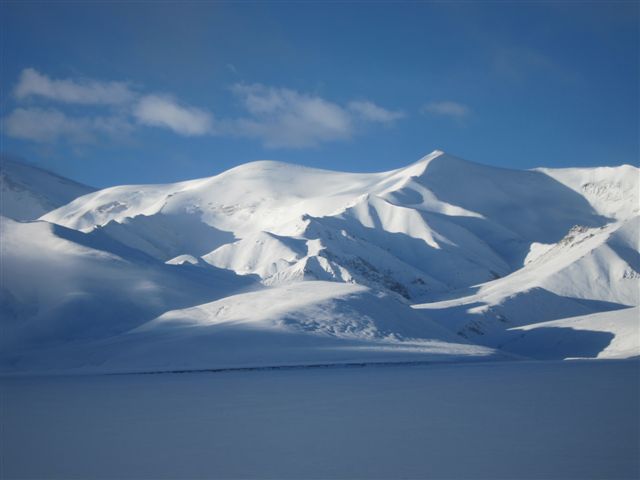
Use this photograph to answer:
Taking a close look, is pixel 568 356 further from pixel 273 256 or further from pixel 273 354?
pixel 273 256

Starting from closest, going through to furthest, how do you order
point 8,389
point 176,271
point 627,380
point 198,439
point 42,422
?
point 198,439 → point 42,422 → point 627,380 → point 8,389 → point 176,271

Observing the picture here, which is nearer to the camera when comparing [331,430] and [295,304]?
[331,430]

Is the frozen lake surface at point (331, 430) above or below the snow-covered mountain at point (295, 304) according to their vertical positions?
below

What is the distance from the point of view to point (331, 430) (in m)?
22.5

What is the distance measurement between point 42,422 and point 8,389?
54.1 feet

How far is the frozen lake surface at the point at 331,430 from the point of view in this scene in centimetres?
1748

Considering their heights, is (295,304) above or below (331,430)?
above

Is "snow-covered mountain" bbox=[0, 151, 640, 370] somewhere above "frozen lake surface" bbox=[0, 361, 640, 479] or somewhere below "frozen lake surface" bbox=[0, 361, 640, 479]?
above

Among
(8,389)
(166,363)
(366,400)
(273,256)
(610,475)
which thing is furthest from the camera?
(273,256)

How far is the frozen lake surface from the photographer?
17.5 metres

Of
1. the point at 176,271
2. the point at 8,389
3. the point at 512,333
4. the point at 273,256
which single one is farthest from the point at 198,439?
the point at 273,256

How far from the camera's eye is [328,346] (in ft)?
193

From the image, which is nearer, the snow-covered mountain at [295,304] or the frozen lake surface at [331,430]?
the frozen lake surface at [331,430]

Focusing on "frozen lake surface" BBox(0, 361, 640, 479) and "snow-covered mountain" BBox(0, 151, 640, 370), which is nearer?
"frozen lake surface" BBox(0, 361, 640, 479)
